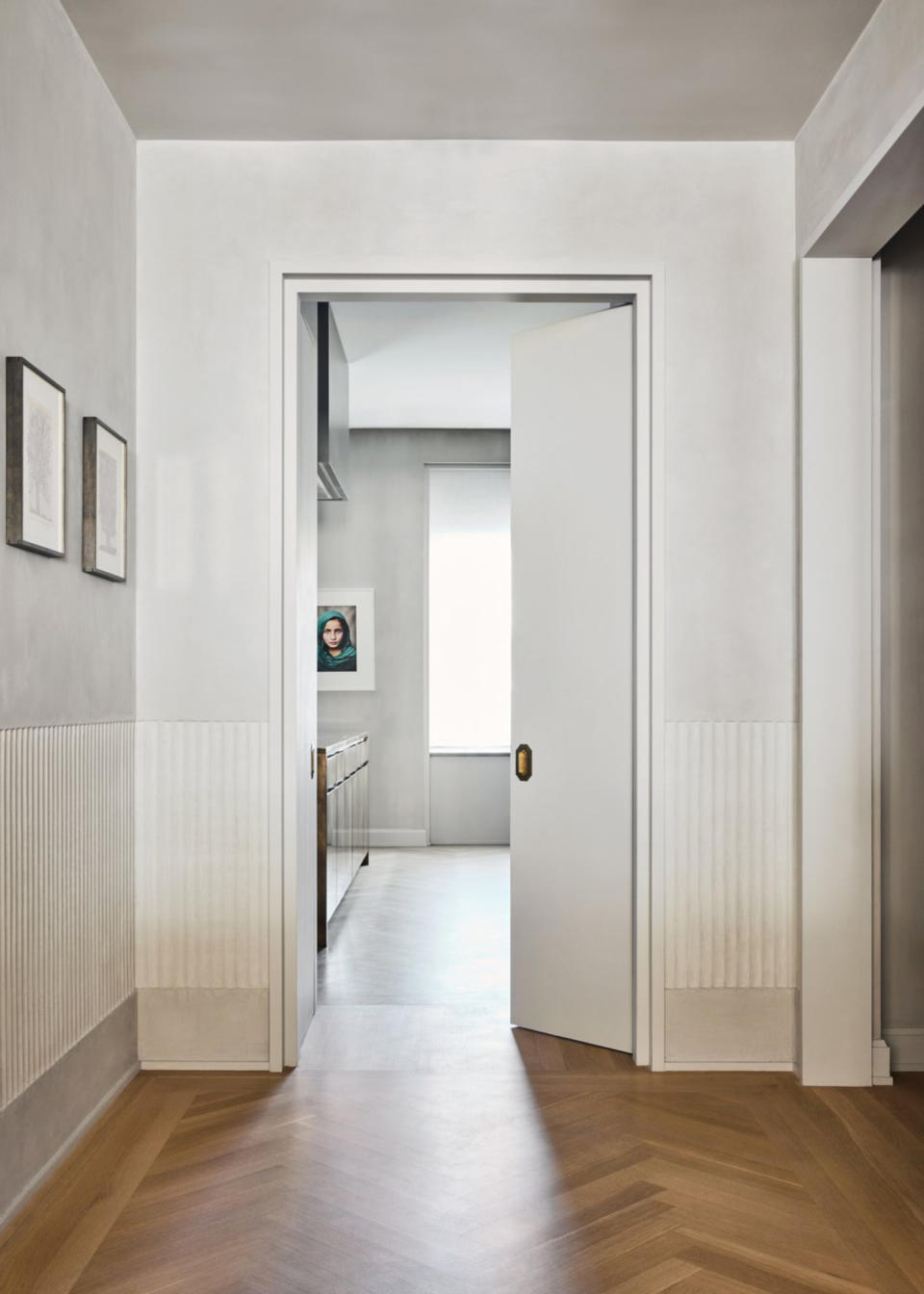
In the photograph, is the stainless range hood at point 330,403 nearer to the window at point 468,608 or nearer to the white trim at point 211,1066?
the window at point 468,608

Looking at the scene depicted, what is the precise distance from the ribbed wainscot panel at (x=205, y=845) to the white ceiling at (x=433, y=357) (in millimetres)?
2208

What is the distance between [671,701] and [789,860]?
623 millimetres

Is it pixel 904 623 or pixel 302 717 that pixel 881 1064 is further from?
pixel 302 717

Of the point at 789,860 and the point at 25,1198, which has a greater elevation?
the point at 789,860

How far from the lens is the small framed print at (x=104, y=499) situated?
10.0 ft

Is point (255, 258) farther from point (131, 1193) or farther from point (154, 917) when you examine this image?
point (131, 1193)

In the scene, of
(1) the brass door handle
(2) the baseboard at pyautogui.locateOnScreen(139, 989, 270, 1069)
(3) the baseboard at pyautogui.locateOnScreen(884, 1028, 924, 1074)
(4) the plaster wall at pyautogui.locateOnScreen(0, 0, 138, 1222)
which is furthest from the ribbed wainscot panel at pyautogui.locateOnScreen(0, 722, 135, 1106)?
(3) the baseboard at pyautogui.locateOnScreen(884, 1028, 924, 1074)

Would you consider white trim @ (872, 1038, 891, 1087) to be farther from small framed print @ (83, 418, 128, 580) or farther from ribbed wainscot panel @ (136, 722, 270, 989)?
small framed print @ (83, 418, 128, 580)

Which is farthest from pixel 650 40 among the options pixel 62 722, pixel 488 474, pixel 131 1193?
pixel 488 474

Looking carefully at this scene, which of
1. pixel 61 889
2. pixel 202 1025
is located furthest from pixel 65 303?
pixel 202 1025

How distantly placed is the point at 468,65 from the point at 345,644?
5.63m

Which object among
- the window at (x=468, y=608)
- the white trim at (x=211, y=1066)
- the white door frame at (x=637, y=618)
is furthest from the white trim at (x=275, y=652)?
the window at (x=468, y=608)

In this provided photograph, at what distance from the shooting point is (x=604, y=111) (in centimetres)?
342

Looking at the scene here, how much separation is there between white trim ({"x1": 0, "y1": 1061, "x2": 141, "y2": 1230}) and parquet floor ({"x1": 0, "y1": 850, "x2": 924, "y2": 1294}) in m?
0.03
